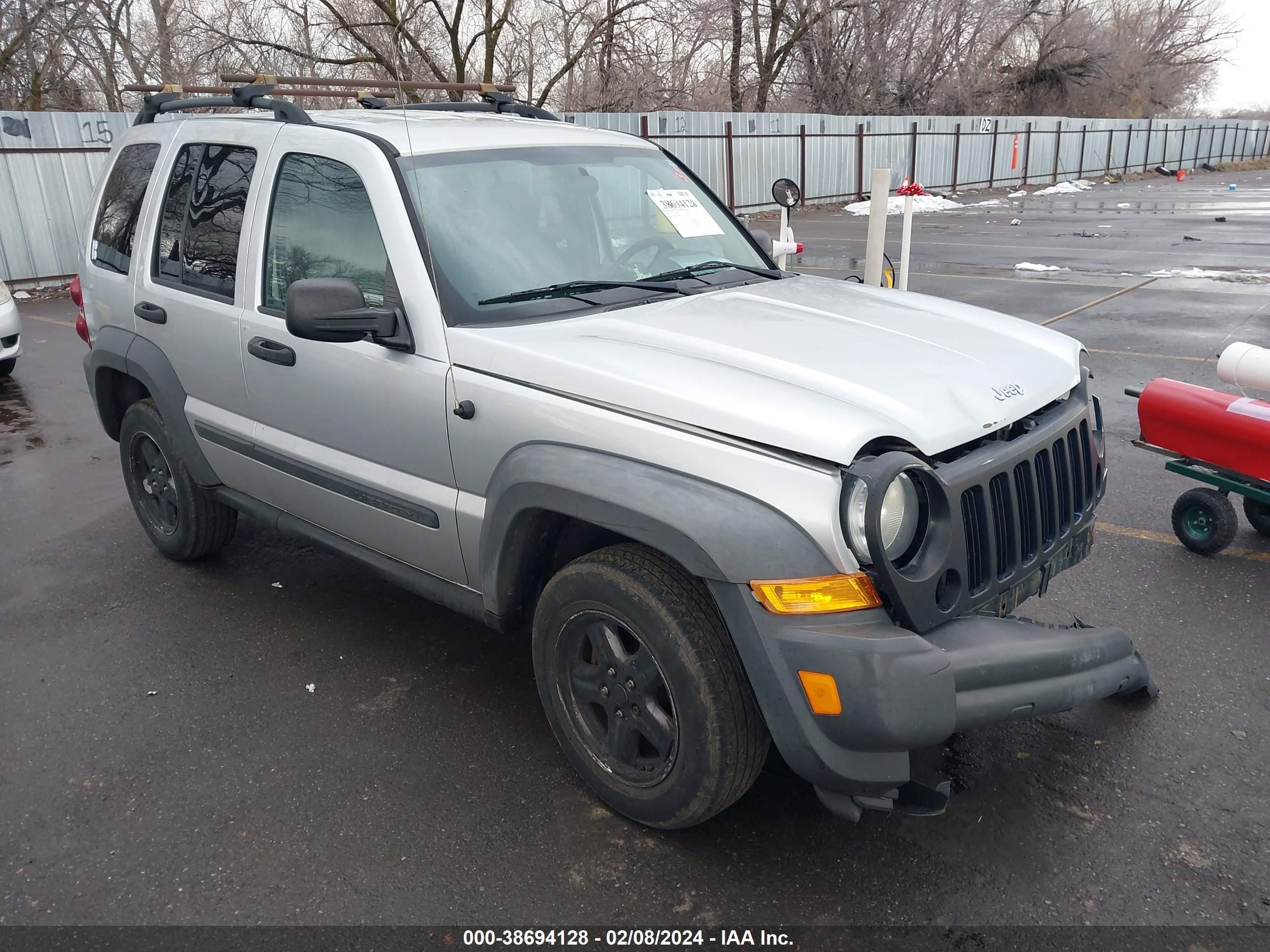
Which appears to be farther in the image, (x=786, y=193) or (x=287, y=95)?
(x=786, y=193)

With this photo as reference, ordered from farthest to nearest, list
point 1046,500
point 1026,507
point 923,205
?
1. point 923,205
2. point 1046,500
3. point 1026,507

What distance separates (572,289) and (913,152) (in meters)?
29.7

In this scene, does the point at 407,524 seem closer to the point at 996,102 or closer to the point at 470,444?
the point at 470,444

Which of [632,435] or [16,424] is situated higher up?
[632,435]

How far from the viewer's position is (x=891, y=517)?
2.45m

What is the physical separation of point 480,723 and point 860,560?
5.53 feet

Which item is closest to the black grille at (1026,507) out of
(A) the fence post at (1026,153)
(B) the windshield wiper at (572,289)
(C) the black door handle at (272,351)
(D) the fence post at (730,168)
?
(B) the windshield wiper at (572,289)

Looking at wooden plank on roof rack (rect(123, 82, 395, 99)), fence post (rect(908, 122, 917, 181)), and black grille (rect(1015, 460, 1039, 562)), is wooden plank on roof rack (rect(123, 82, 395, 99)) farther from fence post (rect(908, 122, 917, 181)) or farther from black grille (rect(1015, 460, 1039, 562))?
fence post (rect(908, 122, 917, 181))

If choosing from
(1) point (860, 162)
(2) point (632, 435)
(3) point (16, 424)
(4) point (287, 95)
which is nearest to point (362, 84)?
(4) point (287, 95)

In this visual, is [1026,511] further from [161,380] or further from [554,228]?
[161,380]

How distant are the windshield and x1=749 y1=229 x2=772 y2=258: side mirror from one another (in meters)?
0.22

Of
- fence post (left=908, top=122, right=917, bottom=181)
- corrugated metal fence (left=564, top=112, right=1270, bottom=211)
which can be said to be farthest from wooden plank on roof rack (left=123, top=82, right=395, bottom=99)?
fence post (left=908, top=122, right=917, bottom=181)

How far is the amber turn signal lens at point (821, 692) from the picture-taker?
232 cm

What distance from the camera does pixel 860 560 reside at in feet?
7.92
